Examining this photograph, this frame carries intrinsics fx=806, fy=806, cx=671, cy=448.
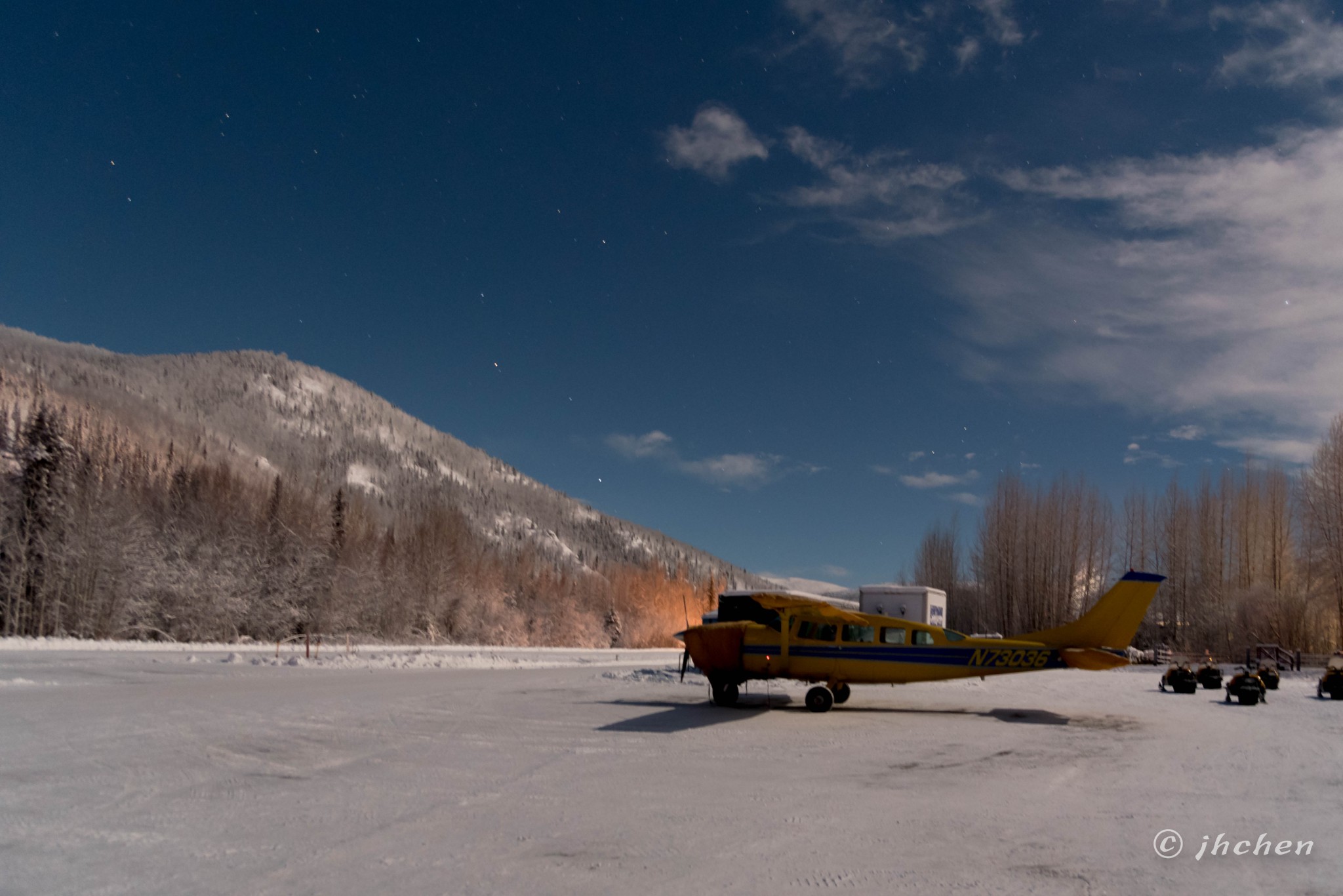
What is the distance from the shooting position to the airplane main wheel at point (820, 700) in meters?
17.6

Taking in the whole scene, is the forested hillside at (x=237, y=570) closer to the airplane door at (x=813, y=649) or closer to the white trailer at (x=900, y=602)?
the airplane door at (x=813, y=649)

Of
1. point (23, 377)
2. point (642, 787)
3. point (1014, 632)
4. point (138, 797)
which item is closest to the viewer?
point (138, 797)

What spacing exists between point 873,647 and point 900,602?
23.4 metres

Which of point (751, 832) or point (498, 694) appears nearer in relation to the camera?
point (751, 832)

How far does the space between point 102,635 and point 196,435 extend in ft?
426

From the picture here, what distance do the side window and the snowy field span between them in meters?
1.79

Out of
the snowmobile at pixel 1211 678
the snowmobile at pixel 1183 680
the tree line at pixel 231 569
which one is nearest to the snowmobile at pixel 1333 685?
the snowmobile at pixel 1211 678

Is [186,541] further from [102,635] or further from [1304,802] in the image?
[1304,802]

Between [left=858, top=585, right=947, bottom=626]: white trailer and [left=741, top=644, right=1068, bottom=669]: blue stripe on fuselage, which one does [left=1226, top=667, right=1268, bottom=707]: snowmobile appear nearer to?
[left=741, top=644, right=1068, bottom=669]: blue stripe on fuselage

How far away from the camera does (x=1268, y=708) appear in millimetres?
18703

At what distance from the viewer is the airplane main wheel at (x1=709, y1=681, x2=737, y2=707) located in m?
18.9

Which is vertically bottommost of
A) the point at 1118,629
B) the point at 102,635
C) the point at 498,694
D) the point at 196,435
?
the point at 102,635

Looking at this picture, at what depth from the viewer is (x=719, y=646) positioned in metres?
18.7

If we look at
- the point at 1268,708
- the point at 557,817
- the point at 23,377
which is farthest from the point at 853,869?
the point at 23,377
